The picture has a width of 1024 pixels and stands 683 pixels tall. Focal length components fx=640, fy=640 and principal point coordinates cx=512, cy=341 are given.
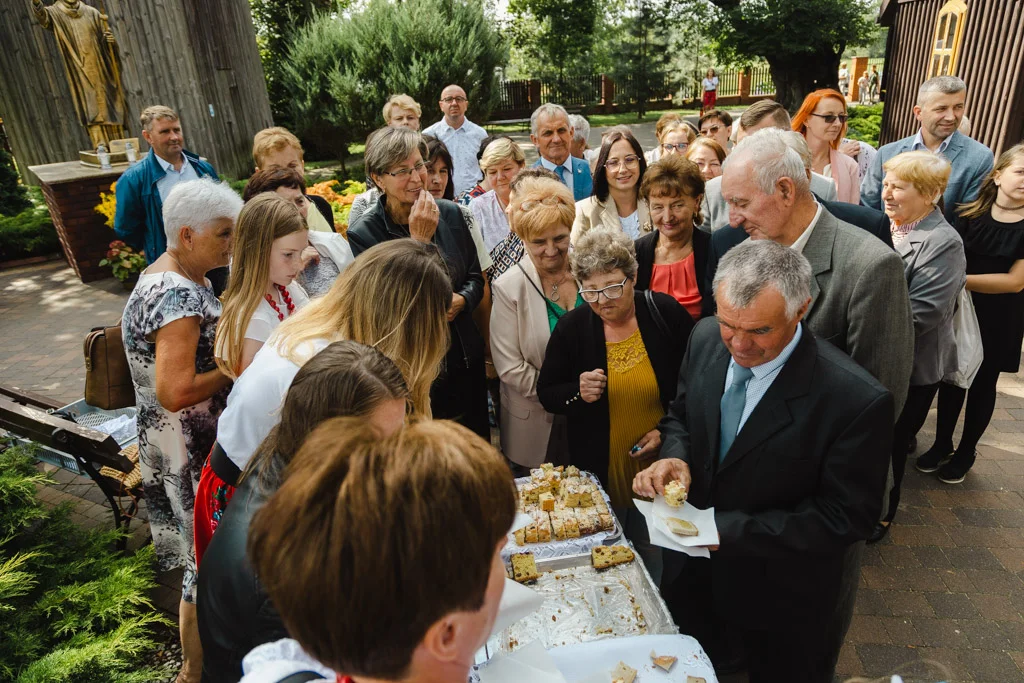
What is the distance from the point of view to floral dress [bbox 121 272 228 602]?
2549mm

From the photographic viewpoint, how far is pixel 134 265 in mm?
8625

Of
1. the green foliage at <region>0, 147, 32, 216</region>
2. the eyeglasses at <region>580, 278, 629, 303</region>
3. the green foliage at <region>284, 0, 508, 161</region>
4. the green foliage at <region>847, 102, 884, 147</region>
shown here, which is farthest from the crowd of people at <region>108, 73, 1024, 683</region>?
the green foliage at <region>284, 0, 508, 161</region>

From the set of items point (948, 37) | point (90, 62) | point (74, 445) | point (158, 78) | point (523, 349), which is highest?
point (90, 62)

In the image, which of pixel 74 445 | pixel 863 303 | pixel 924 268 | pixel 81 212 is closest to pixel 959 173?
pixel 924 268

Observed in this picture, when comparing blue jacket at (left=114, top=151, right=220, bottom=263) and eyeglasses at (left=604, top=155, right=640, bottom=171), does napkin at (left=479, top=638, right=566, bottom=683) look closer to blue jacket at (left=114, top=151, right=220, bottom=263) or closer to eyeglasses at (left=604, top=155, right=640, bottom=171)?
eyeglasses at (left=604, top=155, right=640, bottom=171)

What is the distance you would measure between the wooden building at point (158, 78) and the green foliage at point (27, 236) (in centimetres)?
202

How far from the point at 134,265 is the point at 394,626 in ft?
30.4

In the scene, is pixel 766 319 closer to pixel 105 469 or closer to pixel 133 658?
pixel 133 658

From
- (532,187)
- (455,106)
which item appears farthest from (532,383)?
(455,106)

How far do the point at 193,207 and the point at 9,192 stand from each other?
1163 centimetres

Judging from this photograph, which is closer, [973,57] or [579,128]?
[579,128]

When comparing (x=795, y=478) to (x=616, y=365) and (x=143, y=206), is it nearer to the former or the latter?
(x=616, y=365)

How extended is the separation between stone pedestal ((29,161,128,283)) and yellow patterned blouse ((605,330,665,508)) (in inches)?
343

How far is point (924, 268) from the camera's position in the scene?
3.24 meters
